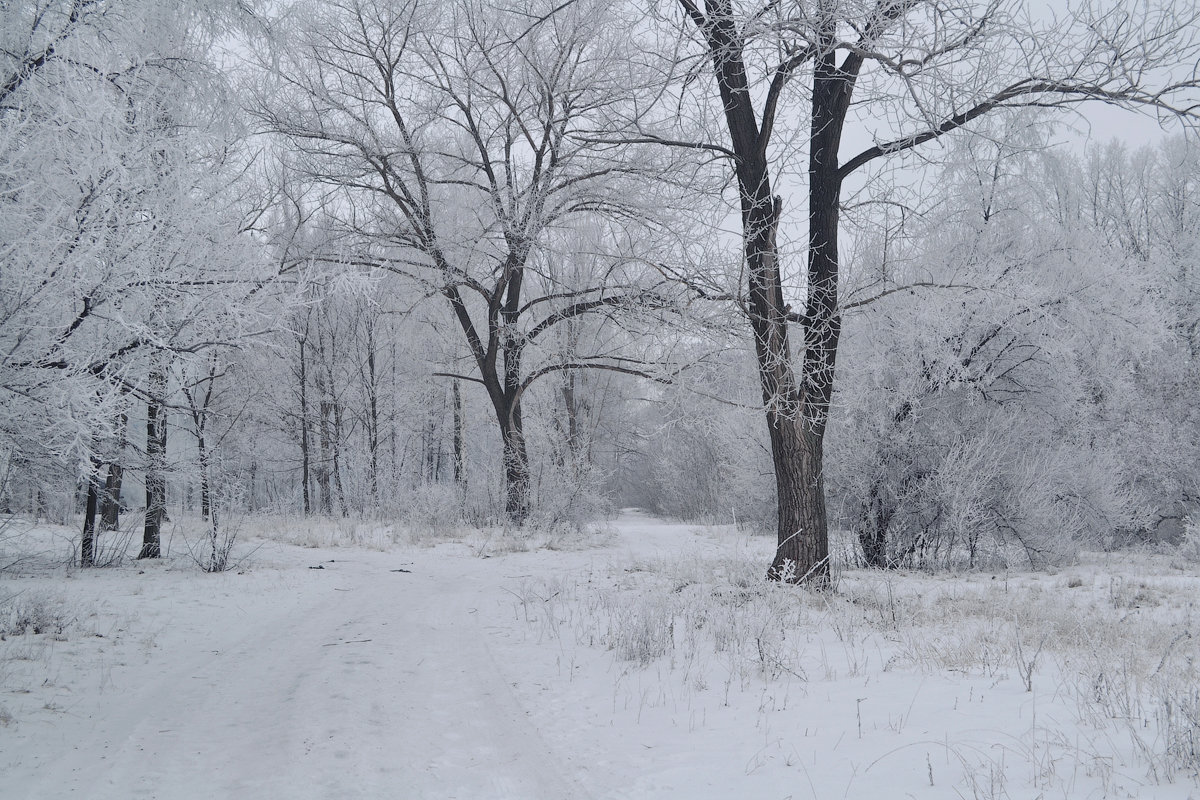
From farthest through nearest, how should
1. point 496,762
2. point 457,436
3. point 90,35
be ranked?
point 457,436 → point 90,35 → point 496,762

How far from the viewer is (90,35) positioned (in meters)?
5.23

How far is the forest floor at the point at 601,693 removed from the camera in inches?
120

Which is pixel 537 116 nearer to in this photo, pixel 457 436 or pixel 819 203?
pixel 819 203

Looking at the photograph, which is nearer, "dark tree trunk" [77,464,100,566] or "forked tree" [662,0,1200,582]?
"forked tree" [662,0,1200,582]

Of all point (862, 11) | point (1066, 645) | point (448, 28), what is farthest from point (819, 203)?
point (448, 28)

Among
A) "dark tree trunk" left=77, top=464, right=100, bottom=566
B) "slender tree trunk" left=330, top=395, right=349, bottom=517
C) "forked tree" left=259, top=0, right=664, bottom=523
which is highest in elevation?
"forked tree" left=259, top=0, right=664, bottom=523

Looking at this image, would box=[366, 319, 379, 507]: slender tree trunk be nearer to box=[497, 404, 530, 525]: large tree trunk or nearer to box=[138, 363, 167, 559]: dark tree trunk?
box=[497, 404, 530, 525]: large tree trunk

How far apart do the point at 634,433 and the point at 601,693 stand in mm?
5529

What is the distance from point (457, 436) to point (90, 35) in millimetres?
20683

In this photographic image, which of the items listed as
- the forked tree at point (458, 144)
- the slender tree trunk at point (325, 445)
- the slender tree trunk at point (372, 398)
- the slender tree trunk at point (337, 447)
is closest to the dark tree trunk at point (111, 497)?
the forked tree at point (458, 144)

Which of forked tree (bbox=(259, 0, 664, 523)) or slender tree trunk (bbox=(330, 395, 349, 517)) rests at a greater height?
forked tree (bbox=(259, 0, 664, 523))

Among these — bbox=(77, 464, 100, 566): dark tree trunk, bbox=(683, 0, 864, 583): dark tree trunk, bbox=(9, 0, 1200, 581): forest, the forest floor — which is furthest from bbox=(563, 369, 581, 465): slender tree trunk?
the forest floor

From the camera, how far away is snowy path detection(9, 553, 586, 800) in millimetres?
3133

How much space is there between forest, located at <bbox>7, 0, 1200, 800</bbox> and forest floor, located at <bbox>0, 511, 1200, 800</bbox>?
0.04m
